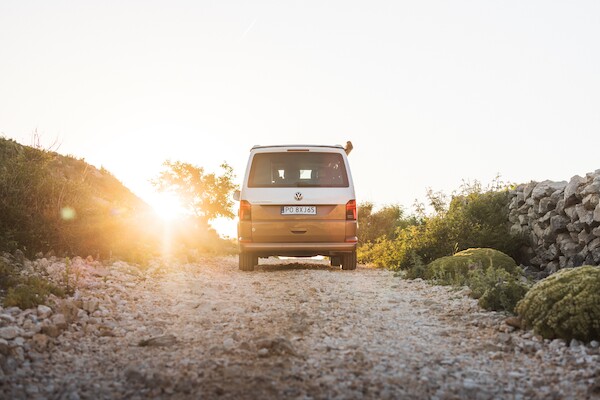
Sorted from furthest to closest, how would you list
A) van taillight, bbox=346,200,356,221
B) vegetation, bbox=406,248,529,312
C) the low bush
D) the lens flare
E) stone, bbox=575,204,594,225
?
stone, bbox=575,204,594,225 < van taillight, bbox=346,200,356,221 < the low bush < the lens flare < vegetation, bbox=406,248,529,312

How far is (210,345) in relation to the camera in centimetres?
501

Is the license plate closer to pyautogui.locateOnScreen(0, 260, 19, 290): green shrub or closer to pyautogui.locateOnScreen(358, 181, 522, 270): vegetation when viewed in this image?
pyautogui.locateOnScreen(358, 181, 522, 270): vegetation

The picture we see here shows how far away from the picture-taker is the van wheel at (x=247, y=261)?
11.4m

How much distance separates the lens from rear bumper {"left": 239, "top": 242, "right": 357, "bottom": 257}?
10641 mm

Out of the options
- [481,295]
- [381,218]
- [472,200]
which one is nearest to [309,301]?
[481,295]

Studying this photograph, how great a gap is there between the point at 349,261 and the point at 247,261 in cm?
206

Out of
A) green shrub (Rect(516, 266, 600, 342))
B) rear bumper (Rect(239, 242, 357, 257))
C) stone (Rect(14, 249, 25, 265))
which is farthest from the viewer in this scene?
rear bumper (Rect(239, 242, 357, 257))

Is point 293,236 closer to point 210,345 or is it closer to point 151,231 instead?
point 151,231

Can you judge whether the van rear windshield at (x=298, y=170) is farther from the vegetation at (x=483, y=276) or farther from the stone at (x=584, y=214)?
the stone at (x=584, y=214)

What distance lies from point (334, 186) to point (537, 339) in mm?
5992

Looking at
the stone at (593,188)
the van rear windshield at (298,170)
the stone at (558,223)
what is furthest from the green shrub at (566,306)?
the stone at (558,223)

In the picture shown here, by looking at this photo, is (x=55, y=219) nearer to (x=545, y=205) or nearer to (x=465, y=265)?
(x=465, y=265)

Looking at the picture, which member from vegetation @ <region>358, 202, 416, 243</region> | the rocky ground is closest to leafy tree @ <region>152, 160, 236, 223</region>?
vegetation @ <region>358, 202, 416, 243</region>

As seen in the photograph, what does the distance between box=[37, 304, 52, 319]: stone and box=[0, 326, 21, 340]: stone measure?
20.9 inches
